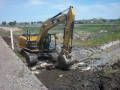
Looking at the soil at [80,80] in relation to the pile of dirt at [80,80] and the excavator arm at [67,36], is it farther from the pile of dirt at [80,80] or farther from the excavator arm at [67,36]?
the excavator arm at [67,36]

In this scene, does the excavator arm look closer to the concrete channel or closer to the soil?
the soil

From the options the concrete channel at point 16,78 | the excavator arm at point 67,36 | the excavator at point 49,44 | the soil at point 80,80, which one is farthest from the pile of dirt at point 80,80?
the concrete channel at point 16,78

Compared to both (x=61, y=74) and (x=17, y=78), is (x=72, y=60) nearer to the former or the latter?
(x=61, y=74)

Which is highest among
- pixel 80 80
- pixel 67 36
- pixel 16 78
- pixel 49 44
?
pixel 67 36

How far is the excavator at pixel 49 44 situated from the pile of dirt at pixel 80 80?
3.35 ft

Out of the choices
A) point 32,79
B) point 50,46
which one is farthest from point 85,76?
point 50,46

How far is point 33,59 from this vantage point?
45.1 ft

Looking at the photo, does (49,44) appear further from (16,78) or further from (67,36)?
(16,78)

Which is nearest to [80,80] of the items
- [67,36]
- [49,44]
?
[67,36]

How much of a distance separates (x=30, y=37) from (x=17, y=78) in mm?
8029

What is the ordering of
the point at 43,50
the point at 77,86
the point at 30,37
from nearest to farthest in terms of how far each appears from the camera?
the point at 77,86 → the point at 43,50 → the point at 30,37

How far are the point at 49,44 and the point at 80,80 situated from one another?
5240mm

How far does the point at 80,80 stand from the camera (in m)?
10.4

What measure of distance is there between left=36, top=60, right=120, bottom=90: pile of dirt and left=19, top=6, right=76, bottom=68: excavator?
102 cm
